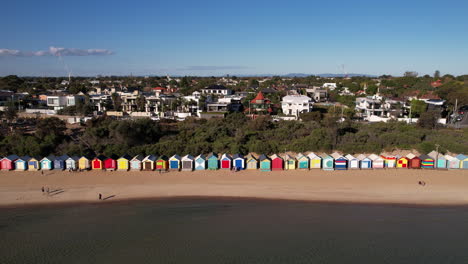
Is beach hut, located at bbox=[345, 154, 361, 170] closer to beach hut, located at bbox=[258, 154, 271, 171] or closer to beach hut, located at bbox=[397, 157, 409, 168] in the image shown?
beach hut, located at bbox=[397, 157, 409, 168]

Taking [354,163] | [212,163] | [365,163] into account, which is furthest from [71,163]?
[365,163]

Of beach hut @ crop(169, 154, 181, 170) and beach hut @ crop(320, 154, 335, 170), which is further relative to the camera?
beach hut @ crop(169, 154, 181, 170)

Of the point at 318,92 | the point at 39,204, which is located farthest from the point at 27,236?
the point at 318,92

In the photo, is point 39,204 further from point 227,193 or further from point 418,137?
point 418,137

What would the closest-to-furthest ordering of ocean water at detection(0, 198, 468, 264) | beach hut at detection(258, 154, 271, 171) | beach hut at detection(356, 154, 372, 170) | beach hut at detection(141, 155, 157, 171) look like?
ocean water at detection(0, 198, 468, 264)
beach hut at detection(258, 154, 271, 171)
beach hut at detection(141, 155, 157, 171)
beach hut at detection(356, 154, 372, 170)

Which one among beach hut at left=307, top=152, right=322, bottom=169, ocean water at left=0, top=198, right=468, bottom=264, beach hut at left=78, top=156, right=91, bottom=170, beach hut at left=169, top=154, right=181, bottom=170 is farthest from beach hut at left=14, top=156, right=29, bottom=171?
beach hut at left=307, top=152, right=322, bottom=169

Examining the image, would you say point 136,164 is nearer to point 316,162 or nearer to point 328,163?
point 316,162
